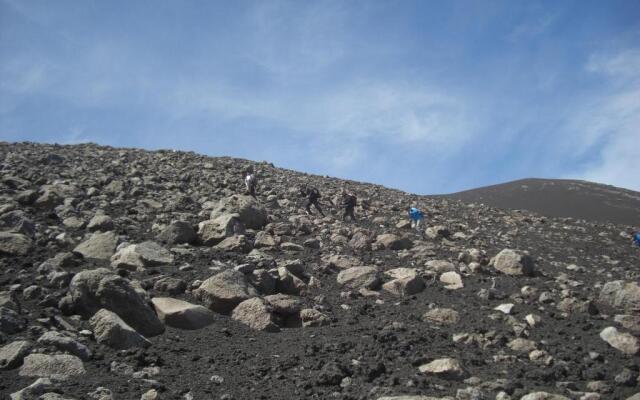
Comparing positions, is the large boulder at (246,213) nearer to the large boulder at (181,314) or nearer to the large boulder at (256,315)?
the large boulder at (256,315)

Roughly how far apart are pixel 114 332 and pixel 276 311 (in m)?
2.32

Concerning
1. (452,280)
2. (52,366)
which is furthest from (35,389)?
(452,280)

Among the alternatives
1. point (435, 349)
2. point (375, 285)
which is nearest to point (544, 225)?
point (375, 285)

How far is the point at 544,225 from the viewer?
19.7 meters

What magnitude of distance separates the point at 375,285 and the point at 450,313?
1576 mm

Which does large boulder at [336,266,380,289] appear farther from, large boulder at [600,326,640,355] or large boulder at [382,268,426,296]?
large boulder at [600,326,640,355]

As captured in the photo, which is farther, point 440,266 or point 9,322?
point 440,266

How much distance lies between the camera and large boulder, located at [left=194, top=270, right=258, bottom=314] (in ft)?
21.4

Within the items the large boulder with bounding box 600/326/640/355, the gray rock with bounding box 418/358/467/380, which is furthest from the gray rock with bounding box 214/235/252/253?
the large boulder with bounding box 600/326/640/355

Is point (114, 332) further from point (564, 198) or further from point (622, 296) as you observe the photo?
point (564, 198)

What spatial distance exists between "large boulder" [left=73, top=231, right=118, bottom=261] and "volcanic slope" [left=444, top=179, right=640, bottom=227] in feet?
108

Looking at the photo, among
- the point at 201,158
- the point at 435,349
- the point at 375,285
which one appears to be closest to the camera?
the point at 435,349

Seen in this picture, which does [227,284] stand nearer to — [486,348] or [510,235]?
[486,348]

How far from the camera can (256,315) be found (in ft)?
20.7
